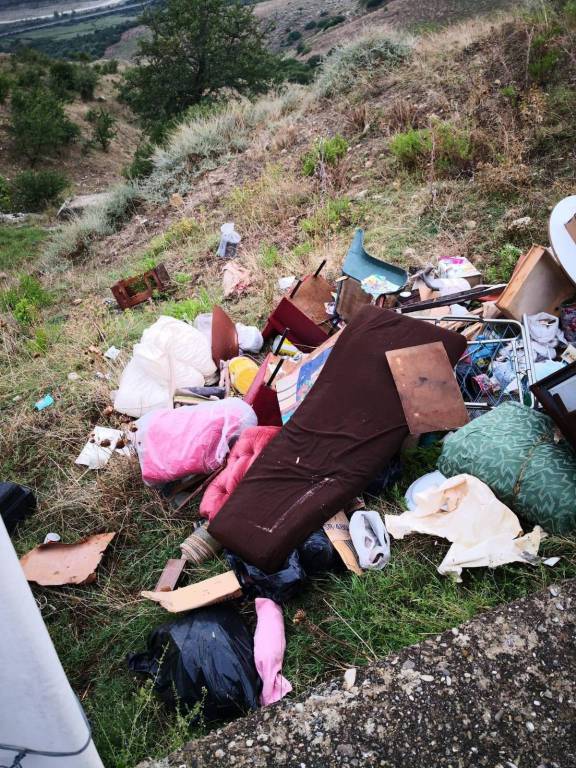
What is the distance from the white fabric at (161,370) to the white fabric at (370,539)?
6.08ft

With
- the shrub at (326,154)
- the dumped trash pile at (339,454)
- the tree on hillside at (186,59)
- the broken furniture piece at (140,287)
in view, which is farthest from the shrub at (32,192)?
the dumped trash pile at (339,454)

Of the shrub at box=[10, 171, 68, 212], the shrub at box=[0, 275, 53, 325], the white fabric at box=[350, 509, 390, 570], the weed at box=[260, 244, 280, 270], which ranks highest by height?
the shrub at box=[10, 171, 68, 212]

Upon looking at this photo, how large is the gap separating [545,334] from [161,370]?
2.79 meters

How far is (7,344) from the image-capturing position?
5344 millimetres

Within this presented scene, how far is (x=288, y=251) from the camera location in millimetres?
5805

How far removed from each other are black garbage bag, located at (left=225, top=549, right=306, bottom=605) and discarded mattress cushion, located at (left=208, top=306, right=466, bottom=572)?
0.19 ft

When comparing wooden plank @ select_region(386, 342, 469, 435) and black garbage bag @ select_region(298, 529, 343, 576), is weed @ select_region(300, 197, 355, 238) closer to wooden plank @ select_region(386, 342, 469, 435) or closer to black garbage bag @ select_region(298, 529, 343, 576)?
wooden plank @ select_region(386, 342, 469, 435)

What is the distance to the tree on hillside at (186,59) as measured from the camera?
15.6 meters

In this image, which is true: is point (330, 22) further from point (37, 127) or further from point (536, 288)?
point (536, 288)

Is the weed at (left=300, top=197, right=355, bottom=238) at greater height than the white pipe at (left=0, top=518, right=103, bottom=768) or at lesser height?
lesser

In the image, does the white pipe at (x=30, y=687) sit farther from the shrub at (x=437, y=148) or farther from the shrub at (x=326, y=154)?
the shrub at (x=326, y=154)

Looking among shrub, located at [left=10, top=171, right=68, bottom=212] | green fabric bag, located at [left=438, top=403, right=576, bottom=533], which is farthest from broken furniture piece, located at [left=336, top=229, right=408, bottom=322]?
shrub, located at [left=10, top=171, right=68, bottom=212]

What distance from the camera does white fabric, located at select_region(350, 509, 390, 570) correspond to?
7.97 ft

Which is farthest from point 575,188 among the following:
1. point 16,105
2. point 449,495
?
point 16,105
